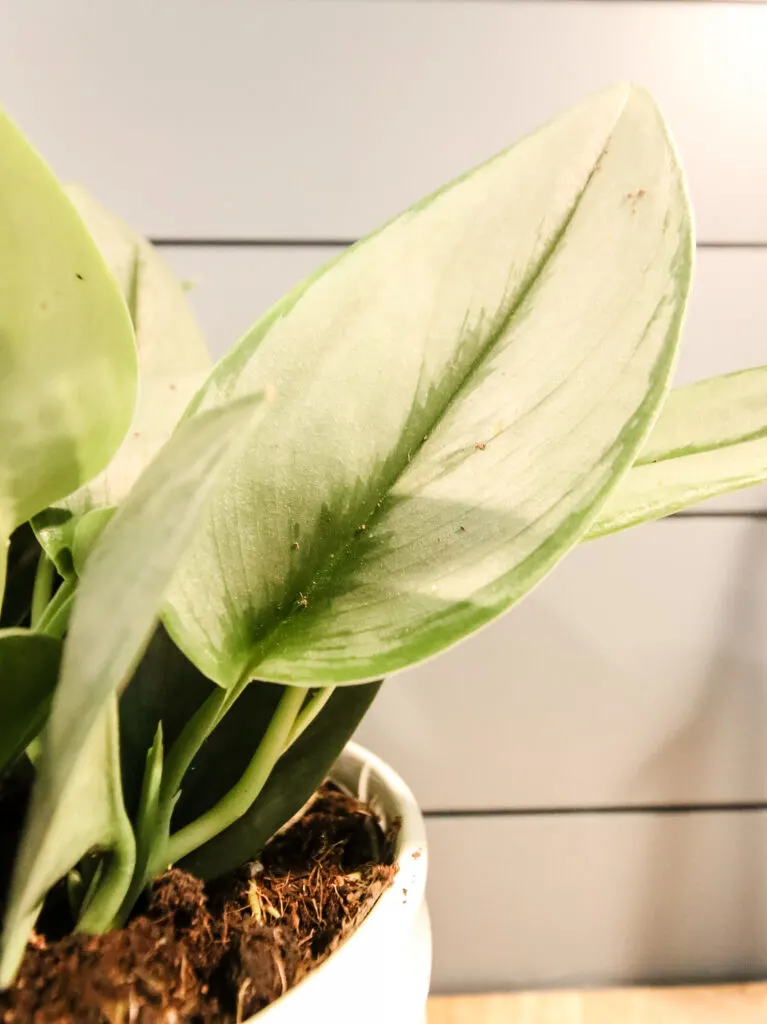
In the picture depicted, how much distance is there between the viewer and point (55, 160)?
0.42 metres

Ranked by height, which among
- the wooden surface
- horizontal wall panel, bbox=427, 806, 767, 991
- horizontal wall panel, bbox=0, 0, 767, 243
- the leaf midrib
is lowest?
the wooden surface

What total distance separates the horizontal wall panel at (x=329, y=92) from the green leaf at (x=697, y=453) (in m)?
0.27

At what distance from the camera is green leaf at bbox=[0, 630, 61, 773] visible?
17 cm

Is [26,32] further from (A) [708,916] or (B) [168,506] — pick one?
(A) [708,916]

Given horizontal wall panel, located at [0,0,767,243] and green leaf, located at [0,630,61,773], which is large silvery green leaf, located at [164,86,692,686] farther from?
horizontal wall panel, located at [0,0,767,243]

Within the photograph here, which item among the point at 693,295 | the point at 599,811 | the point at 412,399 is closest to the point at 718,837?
the point at 599,811

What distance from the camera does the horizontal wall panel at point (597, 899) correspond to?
19.7 inches

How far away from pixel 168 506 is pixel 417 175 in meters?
0.38

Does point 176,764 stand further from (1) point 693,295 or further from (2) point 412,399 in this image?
(1) point 693,295

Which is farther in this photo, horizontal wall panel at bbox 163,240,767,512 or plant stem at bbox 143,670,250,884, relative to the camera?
horizontal wall panel at bbox 163,240,767,512

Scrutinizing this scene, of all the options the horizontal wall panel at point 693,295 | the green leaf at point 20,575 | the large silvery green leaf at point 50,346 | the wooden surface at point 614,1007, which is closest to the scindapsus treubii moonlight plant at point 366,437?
the large silvery green leaf at point 50,346

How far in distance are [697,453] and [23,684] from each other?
7.9 inches

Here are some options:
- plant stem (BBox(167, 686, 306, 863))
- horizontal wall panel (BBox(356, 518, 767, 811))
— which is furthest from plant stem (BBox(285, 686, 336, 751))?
horizontal wall panel (BBox(356, 518, 767, 811))

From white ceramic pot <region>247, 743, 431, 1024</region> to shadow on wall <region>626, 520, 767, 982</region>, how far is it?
1.06ft
